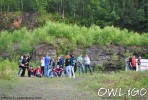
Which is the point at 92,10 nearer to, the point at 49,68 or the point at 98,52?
the point at 98,52

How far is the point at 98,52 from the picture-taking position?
137 feet

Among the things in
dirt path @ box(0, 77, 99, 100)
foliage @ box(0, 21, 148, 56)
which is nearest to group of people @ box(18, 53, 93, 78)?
dirt path @ box(0, 77, 99, 100)

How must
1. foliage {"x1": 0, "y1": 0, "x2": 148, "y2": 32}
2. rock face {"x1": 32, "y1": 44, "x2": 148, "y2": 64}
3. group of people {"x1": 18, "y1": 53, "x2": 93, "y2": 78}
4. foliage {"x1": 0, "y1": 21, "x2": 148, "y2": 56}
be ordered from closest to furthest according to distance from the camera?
group of people {"x1": 18, "y1": 53, "x2": 93, "y2": 78} < rock face {"x1": 32, "y1": 44, "x2": 148, "y2": 64} < foliage {"x1": 0, "y1": 21, "x2": 148, "y2": 56} < foliage {"x1": 0, "y1": 0, "x2": 148, "y2": 32}

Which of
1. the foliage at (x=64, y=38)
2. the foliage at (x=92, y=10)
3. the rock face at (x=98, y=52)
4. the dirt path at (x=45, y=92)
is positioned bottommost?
the rock face at (x=98, y=52)

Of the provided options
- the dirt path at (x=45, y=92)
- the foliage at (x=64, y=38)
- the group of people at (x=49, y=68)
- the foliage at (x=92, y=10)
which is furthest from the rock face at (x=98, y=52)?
the foliage at (x=92, y=10)

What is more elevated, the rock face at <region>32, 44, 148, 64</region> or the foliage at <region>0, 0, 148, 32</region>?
the foliage at <region>0, 0, 148, 32</region>

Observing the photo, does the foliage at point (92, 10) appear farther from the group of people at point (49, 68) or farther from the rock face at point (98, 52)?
the group of people at point (49, 68)

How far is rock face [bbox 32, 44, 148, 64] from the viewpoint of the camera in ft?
130

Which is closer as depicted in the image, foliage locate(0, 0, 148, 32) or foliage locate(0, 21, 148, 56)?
foliage locate(0, 21, 148, 56)

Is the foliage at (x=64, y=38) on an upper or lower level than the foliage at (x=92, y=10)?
lower

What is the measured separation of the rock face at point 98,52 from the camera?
3962cm

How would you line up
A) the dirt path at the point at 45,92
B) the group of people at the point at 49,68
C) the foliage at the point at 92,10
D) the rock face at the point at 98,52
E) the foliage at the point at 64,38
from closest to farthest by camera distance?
the dirt path at the point at 45,92, the group of people at the point at 49,68, the rock face at the point at 98,52, the foliage at the point at 64,38, the foliage at the point at 92,10

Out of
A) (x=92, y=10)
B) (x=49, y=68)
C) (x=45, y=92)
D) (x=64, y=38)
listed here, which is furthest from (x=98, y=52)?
(x=92, y=10)

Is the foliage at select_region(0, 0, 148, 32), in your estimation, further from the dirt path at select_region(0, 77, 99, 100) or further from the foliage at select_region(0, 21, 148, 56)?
the dirt path at select_region(0, 77, 99, 100)
